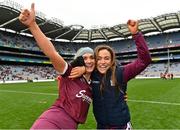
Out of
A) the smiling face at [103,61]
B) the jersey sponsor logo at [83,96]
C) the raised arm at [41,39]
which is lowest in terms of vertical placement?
the jersey sponsor logo at [83,96]

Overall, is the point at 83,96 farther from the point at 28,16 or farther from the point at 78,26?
the point at 78,26

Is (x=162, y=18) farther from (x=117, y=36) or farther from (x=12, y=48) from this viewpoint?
(x=12, y=48)

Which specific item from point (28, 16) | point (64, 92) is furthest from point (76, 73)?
point (28, 16)

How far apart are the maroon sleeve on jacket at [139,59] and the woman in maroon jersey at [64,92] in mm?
528

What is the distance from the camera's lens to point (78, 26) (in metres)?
76.4

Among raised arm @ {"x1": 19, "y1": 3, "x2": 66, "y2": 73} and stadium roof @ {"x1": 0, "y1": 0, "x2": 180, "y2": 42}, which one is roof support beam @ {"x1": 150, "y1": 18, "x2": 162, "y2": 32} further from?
raised arm @ {"x1": 19, "y1": 3, "x2": 66, "y2": 73}

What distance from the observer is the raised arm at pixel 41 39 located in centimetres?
330

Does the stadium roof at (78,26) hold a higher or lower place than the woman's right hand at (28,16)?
higher

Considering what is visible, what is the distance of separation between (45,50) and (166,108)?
1103 centimetres

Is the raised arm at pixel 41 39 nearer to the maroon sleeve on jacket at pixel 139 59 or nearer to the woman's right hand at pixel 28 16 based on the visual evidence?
the woman's right hand at pixel 28 16

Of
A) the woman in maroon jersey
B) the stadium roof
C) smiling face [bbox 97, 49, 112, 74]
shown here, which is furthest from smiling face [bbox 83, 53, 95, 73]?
the stadium roof

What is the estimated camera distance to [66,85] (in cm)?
367

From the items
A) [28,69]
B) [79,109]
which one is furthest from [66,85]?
[28,69]

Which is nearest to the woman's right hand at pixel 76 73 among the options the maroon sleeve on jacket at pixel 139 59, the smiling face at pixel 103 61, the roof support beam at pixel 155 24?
the smiling face at pixel 103 61
